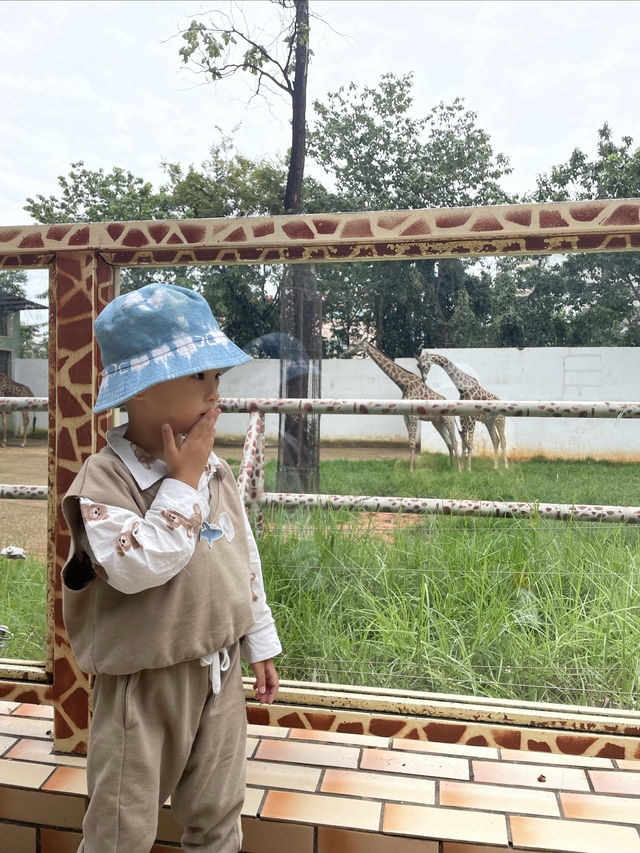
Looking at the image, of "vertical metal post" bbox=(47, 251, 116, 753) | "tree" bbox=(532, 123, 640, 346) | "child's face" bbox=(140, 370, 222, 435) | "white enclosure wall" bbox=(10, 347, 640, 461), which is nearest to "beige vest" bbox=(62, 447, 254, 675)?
"child's face" bbox=(140, 370, 222, 435)

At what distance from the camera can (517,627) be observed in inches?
62.8

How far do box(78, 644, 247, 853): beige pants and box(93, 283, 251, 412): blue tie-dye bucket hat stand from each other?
0.50 meters

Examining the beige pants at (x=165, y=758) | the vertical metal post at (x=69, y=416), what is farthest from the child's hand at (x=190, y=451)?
the vertical metal post at (x=69, y=416)

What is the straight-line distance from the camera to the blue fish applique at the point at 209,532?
3.76 ft

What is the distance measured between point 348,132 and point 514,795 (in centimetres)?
929

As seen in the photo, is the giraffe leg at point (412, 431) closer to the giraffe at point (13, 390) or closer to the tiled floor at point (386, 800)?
the tiled floor at point (386, 800)

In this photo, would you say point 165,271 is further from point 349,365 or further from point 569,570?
point 569,570

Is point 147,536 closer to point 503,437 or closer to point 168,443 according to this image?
point 168,443

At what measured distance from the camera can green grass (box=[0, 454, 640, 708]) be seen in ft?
5.18

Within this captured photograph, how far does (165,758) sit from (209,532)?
40 cm

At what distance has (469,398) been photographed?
1.60 m

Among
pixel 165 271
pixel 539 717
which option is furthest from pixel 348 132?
pixel 539 717

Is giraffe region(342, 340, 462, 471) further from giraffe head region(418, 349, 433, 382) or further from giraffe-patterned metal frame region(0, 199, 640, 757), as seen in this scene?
giraffe-patterned metal frame region(0, 199, 640, 757)

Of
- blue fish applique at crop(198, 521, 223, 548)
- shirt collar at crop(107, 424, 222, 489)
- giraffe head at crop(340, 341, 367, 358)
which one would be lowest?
blue fish applique at crop(198, 521, 223, 548)
